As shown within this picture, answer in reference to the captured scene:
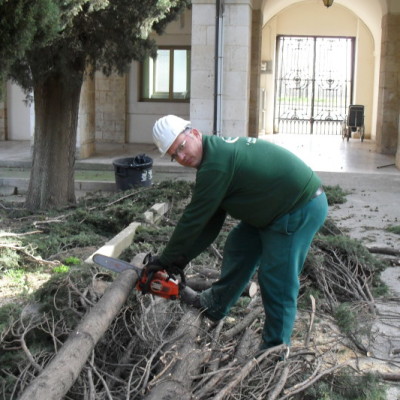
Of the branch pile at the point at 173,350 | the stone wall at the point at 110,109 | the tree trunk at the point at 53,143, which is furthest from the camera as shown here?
the stone wall at the point at 110,109

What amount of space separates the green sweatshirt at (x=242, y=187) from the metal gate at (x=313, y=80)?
19.8 m

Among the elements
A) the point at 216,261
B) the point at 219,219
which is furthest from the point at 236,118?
the point at 219,219

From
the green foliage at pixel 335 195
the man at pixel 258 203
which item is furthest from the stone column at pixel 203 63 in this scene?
the man at pixel 258 203

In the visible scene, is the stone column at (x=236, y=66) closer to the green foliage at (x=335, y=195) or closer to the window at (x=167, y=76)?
the green foliage at (x=335, y=195)

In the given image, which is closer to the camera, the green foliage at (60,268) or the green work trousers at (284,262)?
the green work trousers at (284,262)

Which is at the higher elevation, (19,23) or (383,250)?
(19,23)

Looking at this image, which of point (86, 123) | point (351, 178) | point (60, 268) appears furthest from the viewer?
point (86, 123)

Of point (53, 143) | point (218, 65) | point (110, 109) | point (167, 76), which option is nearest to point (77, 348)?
point (53, 143)

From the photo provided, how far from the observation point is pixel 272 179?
4102mm

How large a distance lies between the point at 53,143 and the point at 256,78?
8.77 metres

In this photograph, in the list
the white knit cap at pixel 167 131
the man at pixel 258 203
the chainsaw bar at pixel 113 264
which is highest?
the white knit cap at pixel 167 131

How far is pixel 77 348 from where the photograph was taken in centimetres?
378

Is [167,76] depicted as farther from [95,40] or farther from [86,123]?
[95,40]

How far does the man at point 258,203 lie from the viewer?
3.98m
